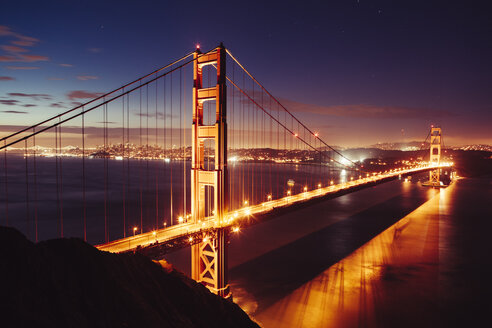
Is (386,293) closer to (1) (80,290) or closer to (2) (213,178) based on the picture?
(2) (213,178)

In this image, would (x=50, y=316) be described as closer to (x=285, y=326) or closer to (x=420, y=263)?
(x=285, y=326)

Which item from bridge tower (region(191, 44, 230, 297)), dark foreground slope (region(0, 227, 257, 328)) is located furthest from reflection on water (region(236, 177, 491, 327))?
dark foreground slope (region(0, 227, 257, 328))

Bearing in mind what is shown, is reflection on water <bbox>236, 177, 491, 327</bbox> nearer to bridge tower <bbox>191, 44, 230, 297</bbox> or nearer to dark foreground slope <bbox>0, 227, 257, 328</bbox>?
bridge tower <bbox>191, 44, 230, 297</bbox>

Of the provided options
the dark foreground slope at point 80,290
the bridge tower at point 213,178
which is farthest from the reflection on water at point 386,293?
the dark foreground slope at point 80,290

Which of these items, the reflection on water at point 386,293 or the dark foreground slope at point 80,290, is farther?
the reflection on water at point 386,293

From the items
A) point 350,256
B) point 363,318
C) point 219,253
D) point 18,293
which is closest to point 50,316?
point 18,293

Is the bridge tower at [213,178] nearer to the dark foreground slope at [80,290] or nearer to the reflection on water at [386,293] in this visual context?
the reflection on water at [386,293]
